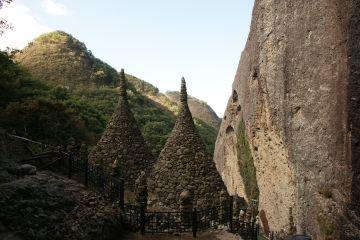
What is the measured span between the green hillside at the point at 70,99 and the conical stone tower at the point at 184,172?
7.23 meters

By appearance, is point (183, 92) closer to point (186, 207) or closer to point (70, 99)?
point (186, 207)

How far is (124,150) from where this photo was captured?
1224 cm

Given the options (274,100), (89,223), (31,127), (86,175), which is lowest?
(89,223)

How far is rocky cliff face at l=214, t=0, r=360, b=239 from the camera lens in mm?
9602

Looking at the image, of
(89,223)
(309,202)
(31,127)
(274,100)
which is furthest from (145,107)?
(89,223)

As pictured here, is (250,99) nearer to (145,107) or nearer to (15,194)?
(15,194)

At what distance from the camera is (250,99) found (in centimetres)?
1659

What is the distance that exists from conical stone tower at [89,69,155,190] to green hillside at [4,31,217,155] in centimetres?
480

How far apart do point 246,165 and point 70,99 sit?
15265 millimetres

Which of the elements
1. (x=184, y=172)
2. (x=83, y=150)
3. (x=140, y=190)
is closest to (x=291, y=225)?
(x=184, y=172)

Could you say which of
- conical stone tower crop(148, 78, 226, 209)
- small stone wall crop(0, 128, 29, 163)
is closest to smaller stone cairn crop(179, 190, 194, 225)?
conical stone tower crop(148, 78, 226, 209)

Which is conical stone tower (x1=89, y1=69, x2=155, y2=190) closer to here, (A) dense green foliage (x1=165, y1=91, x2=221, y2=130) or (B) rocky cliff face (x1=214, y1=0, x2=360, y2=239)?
(B) rocky cliff face (x1=214, y1=0, x2=360, y2=239)

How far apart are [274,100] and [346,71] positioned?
421cm

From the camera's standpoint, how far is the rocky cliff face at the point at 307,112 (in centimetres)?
960
